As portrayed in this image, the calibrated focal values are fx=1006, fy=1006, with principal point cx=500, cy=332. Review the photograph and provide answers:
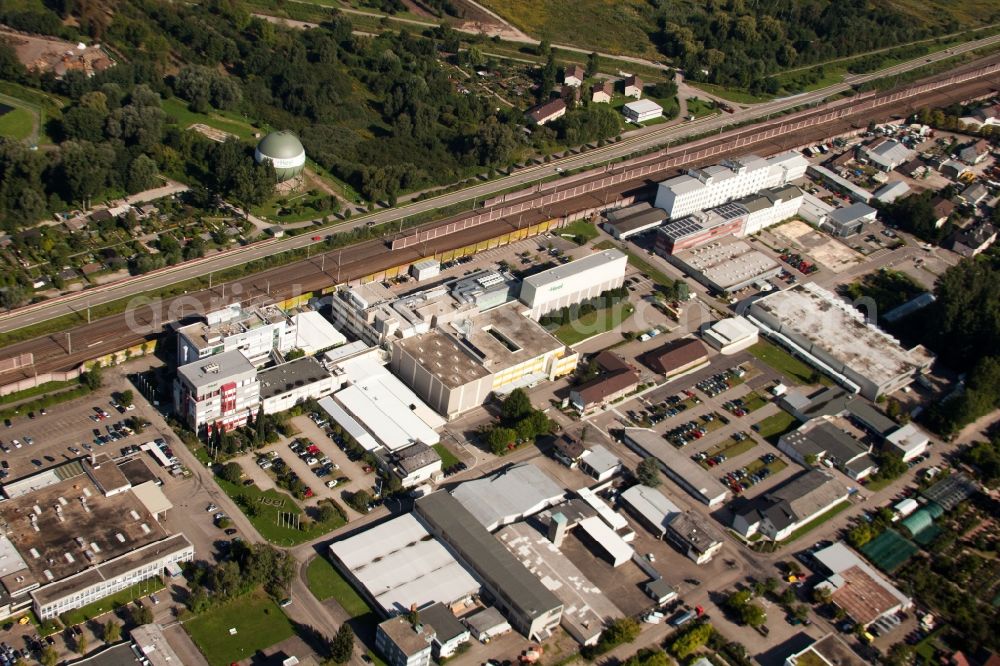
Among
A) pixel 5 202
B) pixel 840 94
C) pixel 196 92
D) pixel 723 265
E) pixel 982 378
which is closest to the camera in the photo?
pixel 982 378

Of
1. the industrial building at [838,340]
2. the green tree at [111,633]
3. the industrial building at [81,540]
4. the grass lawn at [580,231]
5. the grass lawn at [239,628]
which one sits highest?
the grass lawn at [580,231]

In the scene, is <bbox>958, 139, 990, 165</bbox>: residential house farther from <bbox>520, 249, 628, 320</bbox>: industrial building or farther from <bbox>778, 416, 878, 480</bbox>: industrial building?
<bbox>778, 416, 878, 480</bbox>: industrial building

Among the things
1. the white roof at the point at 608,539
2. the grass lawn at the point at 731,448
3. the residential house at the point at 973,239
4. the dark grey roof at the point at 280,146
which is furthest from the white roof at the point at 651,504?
the residential house at the point at 973,239

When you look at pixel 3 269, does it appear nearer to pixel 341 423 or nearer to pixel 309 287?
pixel 309 287

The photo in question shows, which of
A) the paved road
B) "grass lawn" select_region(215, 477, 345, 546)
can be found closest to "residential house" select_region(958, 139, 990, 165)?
the paved road

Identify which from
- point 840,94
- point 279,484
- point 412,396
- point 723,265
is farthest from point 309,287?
point 840,94

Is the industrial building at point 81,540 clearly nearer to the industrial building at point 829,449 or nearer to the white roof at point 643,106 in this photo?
the industrial building at point 829,449

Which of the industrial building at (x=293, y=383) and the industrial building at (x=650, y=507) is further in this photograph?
the industrial building at (x=293, y=383)
